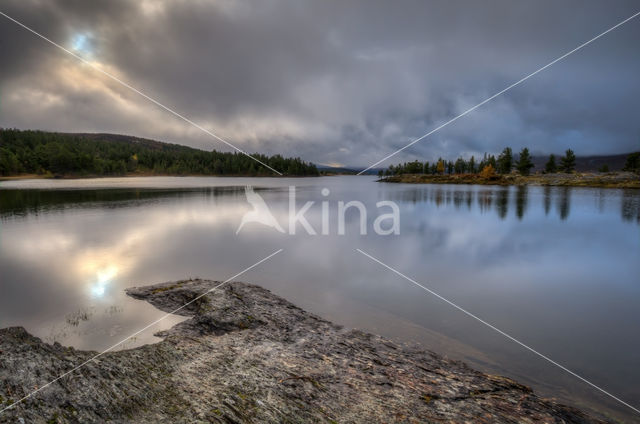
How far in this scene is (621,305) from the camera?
798cm

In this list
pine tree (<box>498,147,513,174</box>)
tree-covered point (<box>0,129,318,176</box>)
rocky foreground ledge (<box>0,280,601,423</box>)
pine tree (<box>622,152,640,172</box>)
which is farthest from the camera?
pine tree (<box>498,147,513,174</box>)

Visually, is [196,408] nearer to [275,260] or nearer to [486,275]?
[275,260]

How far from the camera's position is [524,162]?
90125 mm

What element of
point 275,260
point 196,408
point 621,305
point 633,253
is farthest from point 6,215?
point 633,253

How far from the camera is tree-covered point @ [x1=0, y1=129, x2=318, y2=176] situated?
89000 millimetres

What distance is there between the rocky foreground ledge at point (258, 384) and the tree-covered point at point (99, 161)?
349 ft


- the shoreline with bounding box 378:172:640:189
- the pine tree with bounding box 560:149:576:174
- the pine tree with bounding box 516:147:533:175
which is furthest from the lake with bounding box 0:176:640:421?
the pine tree with bounding box 560:149:576:174

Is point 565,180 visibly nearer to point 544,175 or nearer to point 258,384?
point 544,175

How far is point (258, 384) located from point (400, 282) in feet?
22.7

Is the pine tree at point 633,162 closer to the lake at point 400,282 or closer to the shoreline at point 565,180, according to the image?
the shoreline at point 565,180

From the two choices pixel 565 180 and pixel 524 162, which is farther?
pixel 524 162

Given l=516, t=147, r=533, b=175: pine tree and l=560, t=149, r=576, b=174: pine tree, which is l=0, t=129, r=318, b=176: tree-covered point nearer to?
l=516, t=147, r=533, b=175: pine tree

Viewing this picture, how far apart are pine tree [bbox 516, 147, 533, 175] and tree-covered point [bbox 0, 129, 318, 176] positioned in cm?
9803

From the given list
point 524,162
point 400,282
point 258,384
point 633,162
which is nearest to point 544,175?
point 524,162
